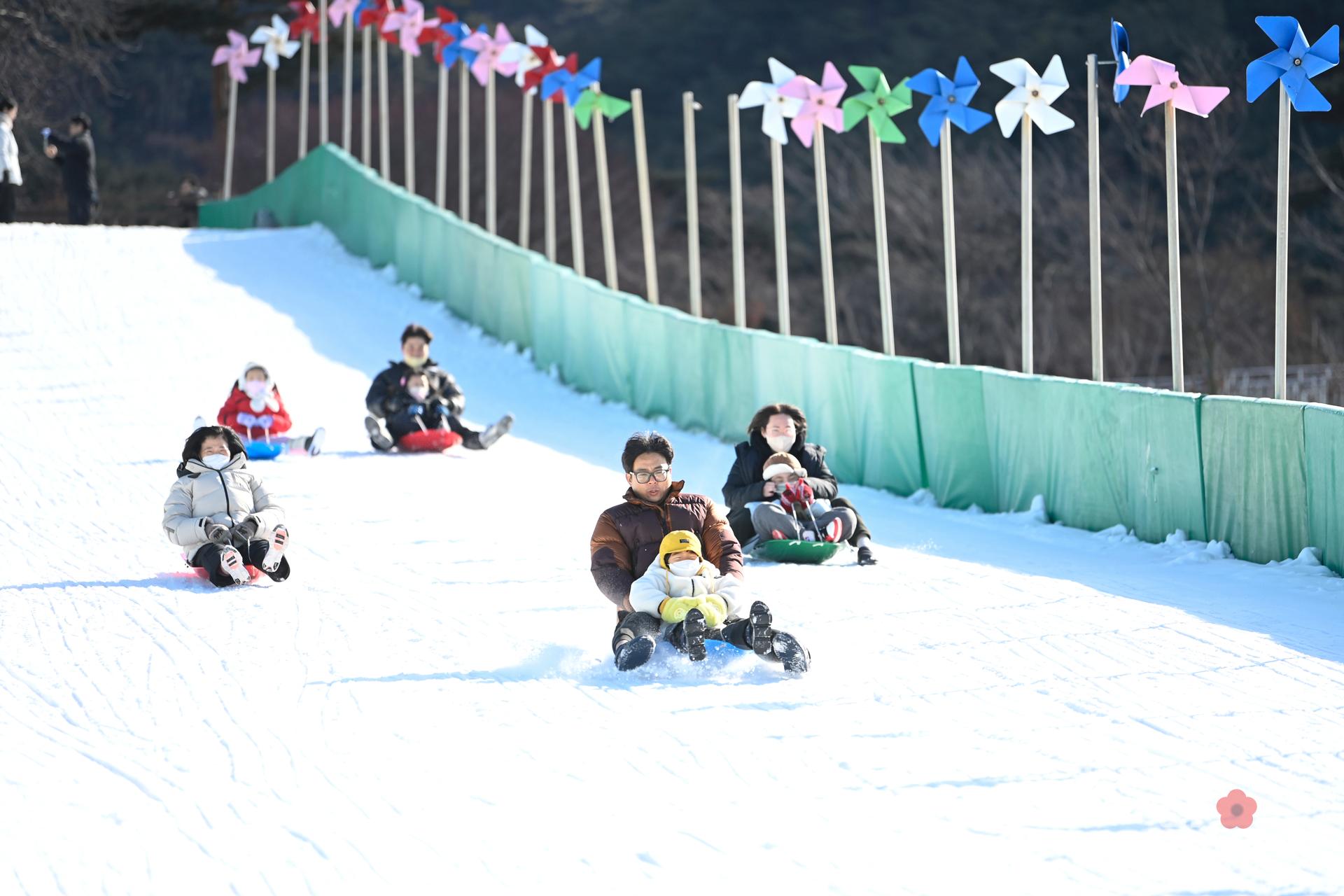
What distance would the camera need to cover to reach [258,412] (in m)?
13.2

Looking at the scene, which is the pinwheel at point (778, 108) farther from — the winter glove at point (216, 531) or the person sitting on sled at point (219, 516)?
the winter glove at point (216, 531)

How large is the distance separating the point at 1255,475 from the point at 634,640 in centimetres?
462

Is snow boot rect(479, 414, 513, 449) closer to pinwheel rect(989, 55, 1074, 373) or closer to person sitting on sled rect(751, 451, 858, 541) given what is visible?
pinwheel rect(989, 55, 1074, 373)

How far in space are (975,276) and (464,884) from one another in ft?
117

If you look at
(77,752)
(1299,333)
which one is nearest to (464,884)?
(77,752)

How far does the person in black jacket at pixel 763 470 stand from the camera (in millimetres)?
9617

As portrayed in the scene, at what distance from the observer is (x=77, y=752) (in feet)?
19.3

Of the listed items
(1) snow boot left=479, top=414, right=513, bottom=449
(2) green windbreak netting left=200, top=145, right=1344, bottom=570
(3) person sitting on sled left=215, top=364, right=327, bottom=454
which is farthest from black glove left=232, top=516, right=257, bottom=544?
(1) snow boot left=479, top=414, right=513, bottom=449

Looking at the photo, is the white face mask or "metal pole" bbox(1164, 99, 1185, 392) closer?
the white face mask

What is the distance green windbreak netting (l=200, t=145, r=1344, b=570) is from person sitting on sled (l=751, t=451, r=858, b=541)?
90.2 inches

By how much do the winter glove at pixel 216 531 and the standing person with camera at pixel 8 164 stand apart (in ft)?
49.5

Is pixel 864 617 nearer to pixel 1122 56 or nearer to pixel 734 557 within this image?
pixel 734 557

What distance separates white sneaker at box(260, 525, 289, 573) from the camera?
854 cm

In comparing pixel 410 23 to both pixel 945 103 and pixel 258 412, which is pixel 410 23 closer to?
pixel 945 103
